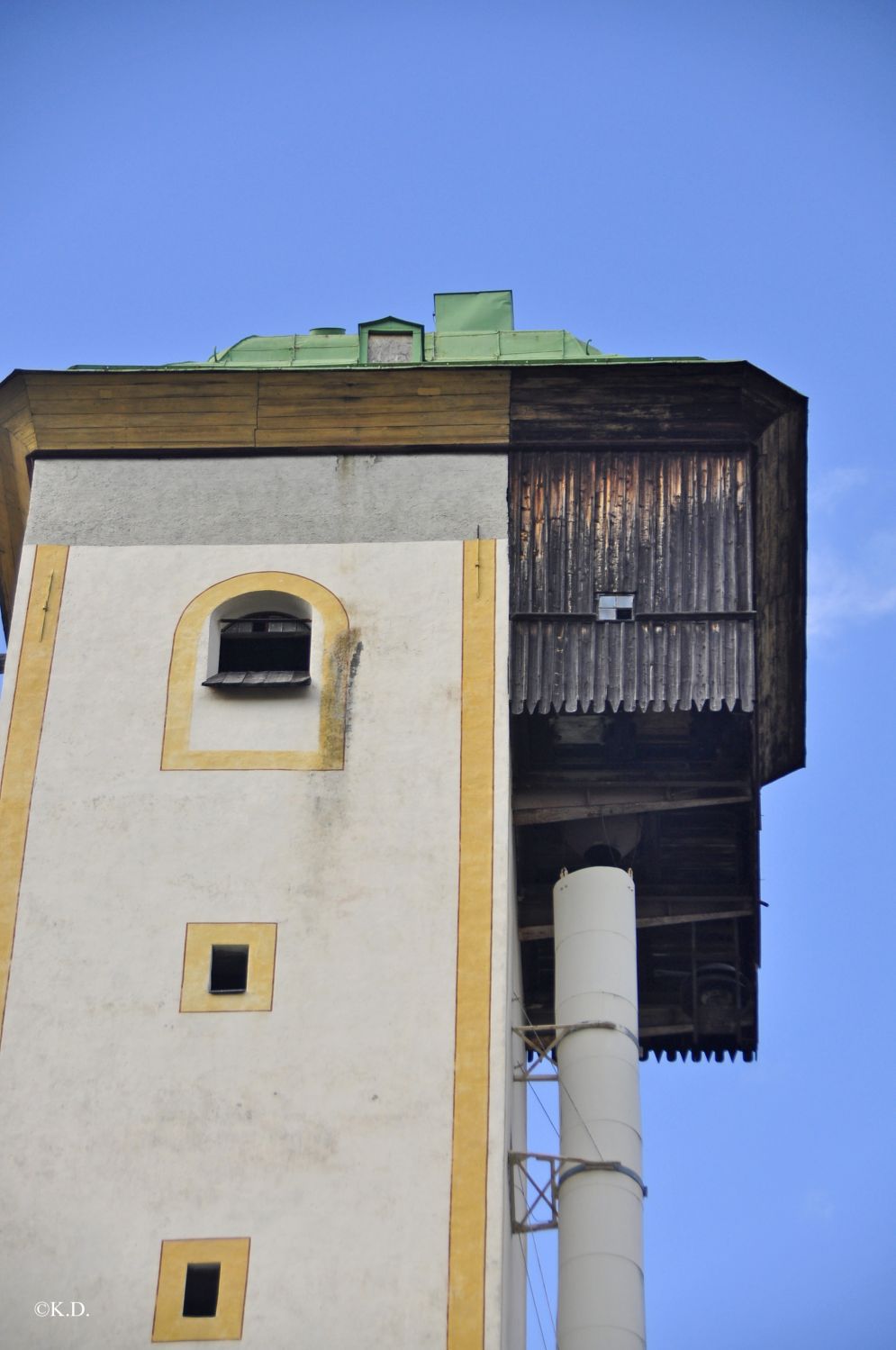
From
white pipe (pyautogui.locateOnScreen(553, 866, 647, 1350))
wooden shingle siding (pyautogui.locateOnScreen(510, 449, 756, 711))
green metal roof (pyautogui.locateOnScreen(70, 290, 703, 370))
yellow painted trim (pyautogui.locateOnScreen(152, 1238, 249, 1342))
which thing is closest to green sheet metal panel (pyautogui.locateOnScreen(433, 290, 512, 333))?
green metal roof (pyautogui.locateOnScreen(70, 290, 703, 370))

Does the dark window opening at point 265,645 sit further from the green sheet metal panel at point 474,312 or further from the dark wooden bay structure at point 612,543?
the green sheet metal panel at point 474,312

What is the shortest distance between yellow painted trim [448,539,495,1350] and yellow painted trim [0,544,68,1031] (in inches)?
156

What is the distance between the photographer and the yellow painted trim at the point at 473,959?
18.6 m

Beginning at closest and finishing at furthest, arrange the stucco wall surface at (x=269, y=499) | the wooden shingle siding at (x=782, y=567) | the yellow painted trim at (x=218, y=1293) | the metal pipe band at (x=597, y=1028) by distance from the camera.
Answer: the yellow painted trim at (x=218, y=1293)
the metal pipe band at (x=597, y=1028)
the stucco wall surface at (x=269, y=499)
the wooden shingle siding at (x=782, y=567)

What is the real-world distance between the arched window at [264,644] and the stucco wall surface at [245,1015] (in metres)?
0.50

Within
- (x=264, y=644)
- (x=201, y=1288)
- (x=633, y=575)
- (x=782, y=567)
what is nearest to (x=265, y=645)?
(x=264, y=644)

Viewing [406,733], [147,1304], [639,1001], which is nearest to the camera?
[147,1304]

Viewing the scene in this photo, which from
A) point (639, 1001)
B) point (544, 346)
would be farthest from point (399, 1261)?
point (544, 346)

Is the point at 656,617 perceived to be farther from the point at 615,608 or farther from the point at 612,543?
the point at 612,543

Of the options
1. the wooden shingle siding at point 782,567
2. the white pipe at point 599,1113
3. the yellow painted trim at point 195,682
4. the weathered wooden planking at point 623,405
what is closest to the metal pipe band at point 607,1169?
the white pipe at point 599,1113

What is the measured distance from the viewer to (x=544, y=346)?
25.4m

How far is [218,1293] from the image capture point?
61.0ft

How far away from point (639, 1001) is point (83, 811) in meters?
7.24

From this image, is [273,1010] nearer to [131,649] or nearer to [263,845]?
[263,845]
